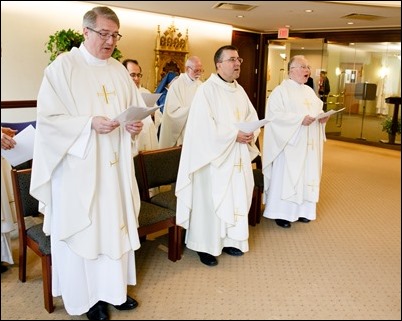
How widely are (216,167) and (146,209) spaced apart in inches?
21.8

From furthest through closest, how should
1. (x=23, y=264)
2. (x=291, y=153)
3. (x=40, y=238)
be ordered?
(x=291, y=153), (x=23, y=264), (x=40, y=238)

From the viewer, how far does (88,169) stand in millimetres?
1896

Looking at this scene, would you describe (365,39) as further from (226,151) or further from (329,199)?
(226,151)

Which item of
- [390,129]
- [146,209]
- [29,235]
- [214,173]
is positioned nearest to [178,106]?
[214,173]

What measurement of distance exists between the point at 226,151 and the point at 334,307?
1.16 m

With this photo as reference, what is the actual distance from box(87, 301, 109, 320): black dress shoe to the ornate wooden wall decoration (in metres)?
5.36

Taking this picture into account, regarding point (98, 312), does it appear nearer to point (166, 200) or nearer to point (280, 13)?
point (166, 200)

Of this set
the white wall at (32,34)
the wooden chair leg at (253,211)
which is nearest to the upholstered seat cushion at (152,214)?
the wooden chair leg at (253,211)

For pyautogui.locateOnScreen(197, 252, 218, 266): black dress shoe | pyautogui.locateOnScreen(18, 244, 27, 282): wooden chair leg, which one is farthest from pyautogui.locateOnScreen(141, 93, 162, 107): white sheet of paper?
pyautogui.locateOnScreen(18, 244, 27, 282): wooden chair leg

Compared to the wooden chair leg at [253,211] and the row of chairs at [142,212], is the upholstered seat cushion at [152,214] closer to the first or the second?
the row of chairs at [142,212]

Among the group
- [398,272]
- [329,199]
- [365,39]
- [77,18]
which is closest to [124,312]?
[398,272]

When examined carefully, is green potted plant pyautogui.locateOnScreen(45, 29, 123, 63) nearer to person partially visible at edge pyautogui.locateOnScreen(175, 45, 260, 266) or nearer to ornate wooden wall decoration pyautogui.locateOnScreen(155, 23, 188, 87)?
ornate wooden wall decoration pyautogui.locateOnScreen(155, 23, 188, 87)

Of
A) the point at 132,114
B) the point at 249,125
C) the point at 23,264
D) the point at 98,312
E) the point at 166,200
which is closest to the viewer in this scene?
the point at 132,114

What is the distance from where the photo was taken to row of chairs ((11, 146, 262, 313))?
2.17 metres
